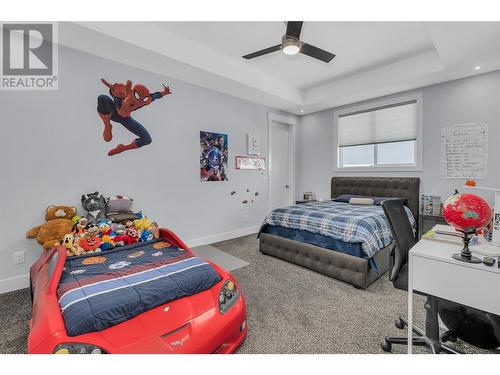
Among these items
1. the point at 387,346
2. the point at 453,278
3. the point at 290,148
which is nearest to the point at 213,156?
the point at 290,148

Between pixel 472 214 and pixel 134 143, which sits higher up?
pixel 134 143

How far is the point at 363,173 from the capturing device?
15.3 ft

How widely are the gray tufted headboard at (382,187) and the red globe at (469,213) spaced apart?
3.02 m

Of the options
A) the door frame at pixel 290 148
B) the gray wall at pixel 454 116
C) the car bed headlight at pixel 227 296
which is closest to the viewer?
the car bed headlight at pixel 227 296

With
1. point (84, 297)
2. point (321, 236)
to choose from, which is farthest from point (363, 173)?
point (84, 297)

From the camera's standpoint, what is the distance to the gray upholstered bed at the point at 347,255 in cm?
253

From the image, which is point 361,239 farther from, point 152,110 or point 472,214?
point 152,110

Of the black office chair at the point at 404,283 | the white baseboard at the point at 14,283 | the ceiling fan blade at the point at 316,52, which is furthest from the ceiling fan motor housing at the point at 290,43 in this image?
the white baseboard at the point at 14,283

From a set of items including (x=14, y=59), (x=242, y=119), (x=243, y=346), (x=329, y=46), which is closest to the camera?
(x=243, y=346)

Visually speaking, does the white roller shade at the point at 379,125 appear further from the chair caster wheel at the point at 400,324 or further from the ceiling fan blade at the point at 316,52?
the chair caster wheel at the point at 400,324

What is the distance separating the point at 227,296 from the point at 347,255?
4.94 feet

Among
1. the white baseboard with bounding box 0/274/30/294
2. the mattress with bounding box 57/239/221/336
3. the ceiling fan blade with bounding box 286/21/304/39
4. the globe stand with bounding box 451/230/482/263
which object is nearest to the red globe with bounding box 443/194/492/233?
the globe stand with bounding box 451/230/482/263
